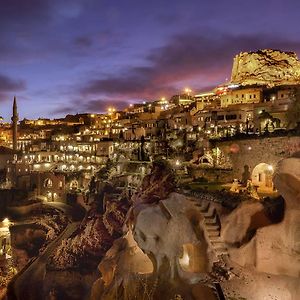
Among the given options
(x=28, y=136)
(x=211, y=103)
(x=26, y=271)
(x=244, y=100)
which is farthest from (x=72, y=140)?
(x=26, y=271)

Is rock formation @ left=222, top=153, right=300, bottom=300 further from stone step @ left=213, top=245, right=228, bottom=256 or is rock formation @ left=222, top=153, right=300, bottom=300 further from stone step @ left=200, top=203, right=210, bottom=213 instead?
stone step @ left=200, top=203, right=210, bottom=213

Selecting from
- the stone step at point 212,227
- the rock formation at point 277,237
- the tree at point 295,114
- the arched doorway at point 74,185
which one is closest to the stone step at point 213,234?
the stone step at point 212,227

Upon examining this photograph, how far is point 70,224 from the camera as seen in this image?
43031 millimetres

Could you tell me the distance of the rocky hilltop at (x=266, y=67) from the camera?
84.1 meters

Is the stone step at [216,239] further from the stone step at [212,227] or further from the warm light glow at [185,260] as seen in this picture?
the warm light glow at [185,260]

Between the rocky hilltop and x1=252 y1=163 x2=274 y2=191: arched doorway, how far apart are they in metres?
54.9

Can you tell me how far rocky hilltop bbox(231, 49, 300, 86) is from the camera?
84125mm

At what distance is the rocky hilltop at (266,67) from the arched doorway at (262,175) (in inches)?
2162

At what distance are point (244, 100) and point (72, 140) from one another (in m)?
31.3

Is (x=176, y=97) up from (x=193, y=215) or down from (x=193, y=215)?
up

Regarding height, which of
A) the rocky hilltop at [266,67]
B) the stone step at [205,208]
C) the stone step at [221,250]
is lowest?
the stone step at [221,250]

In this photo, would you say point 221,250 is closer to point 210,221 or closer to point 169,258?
point 210,221

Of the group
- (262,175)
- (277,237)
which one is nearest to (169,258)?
(277,237)

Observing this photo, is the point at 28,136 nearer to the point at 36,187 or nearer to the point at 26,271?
the point at 36,187
